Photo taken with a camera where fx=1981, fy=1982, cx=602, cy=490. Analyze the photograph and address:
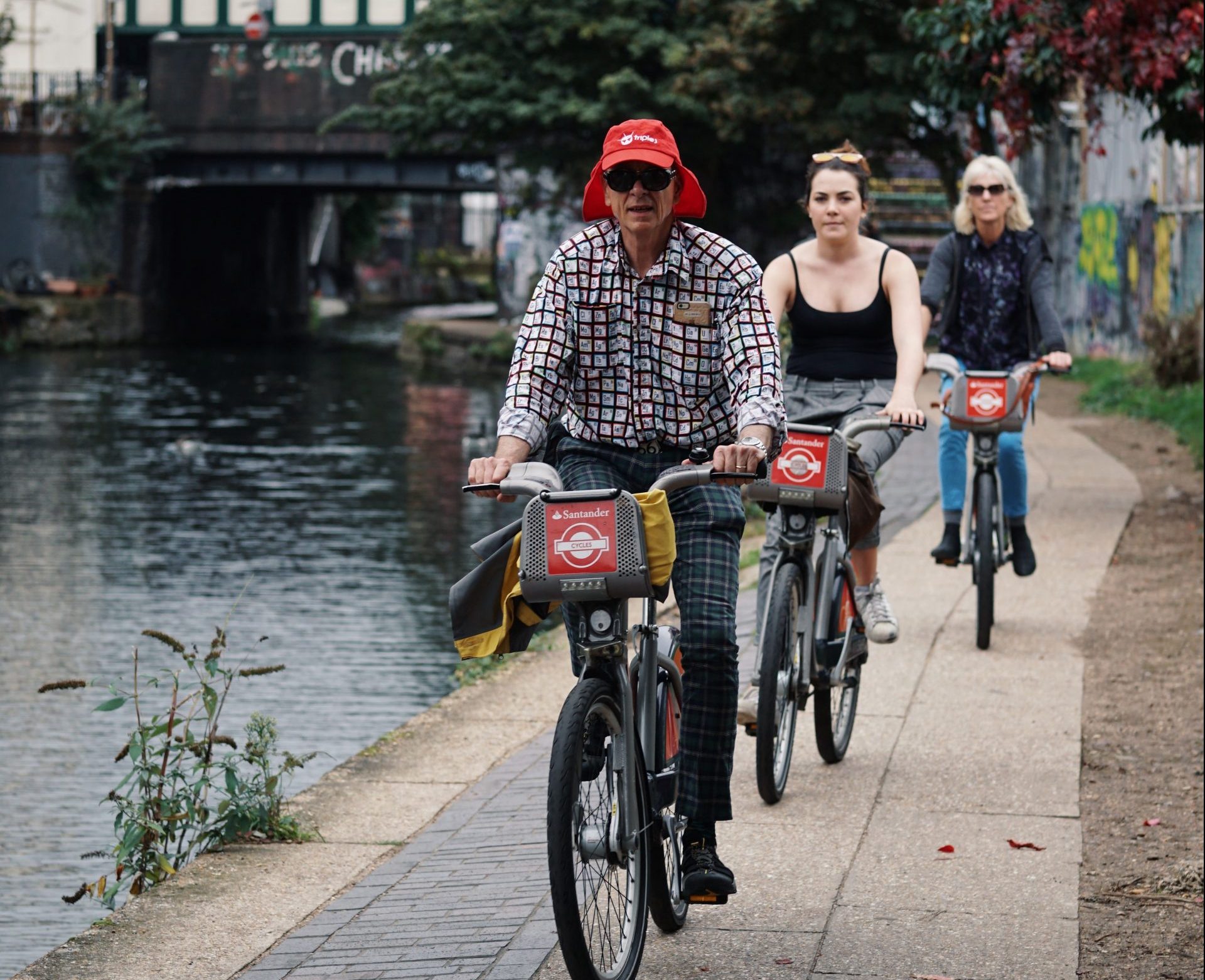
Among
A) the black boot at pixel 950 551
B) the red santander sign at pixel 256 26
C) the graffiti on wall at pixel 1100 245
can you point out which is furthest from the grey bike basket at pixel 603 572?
the red santander sign at pixel 256 26

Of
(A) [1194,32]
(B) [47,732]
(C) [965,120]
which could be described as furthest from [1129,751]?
(C) [965,120]

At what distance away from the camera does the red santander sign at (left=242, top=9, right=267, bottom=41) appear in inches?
2003

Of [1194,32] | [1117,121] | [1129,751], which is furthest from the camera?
[1117,121]

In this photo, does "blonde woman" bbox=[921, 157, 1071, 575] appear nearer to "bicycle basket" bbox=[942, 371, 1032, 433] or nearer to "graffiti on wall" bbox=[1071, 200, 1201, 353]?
"bicycle basket" bbox=[942, 371, 1032, 433]

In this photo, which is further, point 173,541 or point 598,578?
point 173,541

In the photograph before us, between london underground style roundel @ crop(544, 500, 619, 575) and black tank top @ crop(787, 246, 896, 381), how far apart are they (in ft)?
7.91

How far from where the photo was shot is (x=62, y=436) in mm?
21031

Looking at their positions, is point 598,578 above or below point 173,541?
above

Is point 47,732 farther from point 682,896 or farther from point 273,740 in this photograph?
point 682,896

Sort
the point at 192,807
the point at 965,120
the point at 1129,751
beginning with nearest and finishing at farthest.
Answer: the point at 192,807 < the point at 1129,751 < the point at 965,120

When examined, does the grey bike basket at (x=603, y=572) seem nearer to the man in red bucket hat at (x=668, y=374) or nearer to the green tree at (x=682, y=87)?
the man in red bucket hat at (x=668, y=374)

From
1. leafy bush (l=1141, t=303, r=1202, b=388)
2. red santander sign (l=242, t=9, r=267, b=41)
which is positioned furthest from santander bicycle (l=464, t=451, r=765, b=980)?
red santander sign (l=242, t=9, r=267, b=41)

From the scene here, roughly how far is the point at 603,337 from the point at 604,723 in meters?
0.85

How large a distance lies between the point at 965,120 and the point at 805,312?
86.5ft
